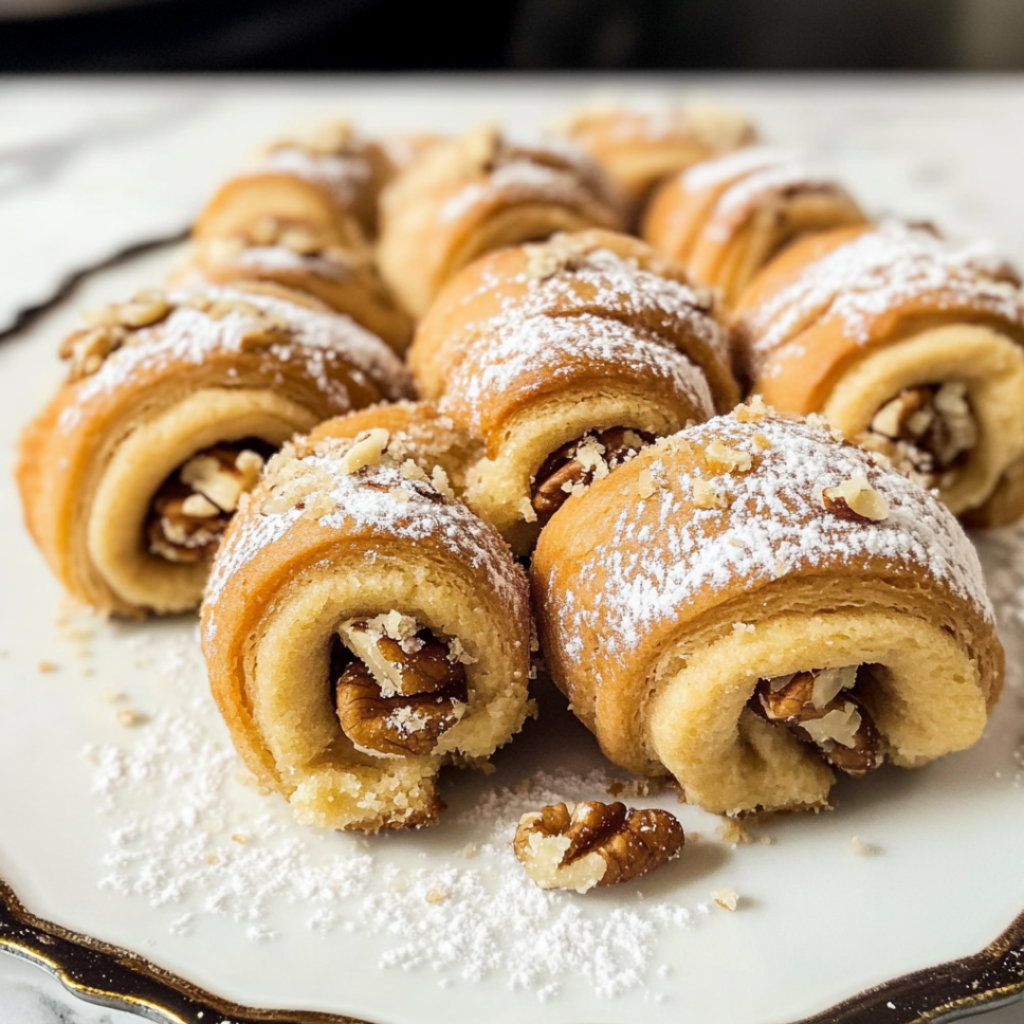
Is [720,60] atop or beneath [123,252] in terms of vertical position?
→ atop

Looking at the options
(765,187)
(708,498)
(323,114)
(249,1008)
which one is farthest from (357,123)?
(249,1008)

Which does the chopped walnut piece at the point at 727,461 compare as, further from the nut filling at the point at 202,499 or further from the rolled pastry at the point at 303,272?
the rolled pastry at the point at 303,272

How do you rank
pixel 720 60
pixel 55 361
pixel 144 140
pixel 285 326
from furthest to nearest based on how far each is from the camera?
pixel 720 60 < pixel 144 140 < pixel 55 361 < pixel 285 326

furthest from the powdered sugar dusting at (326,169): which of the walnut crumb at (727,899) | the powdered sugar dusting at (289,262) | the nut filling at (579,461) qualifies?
the walnut crumb at (727,899)

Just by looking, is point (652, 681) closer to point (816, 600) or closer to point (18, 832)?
point (816, 600)

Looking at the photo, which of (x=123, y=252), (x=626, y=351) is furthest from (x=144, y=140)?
(x=626, y=351)

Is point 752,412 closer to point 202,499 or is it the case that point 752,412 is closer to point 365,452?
point 365,452

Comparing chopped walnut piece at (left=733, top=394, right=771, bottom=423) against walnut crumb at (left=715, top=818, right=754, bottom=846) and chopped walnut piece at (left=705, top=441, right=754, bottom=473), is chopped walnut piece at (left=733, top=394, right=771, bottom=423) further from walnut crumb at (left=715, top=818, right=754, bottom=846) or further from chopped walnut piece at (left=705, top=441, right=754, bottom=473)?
walnut crumb at (left=715, top=818, right=754, bottom=846)

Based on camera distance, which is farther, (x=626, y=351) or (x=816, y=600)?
(x=626, y=351)
